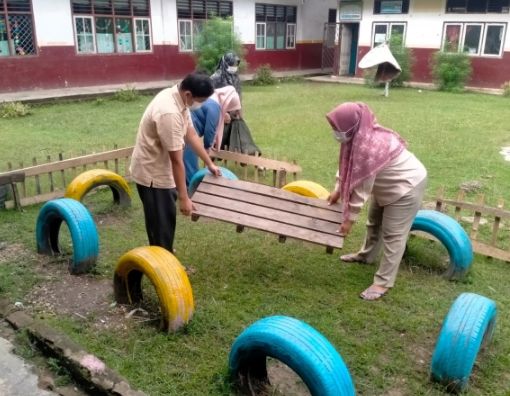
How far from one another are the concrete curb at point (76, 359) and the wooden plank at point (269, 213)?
1513 mm

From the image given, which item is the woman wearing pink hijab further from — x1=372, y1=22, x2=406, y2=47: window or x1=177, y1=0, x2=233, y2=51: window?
x1=372, y1=22, x2=406, y2=47: window

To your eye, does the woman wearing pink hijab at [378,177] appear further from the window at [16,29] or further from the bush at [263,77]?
the bush at [263,77]

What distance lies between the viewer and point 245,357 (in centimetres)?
264

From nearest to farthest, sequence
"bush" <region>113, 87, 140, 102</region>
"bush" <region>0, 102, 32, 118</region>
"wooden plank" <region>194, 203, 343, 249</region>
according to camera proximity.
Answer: "wooden plank" <region>194, 203, 343, 249</region> < "bush" <region>0, 102, 32, 118</region> < "bush" <region>113, 87, 140, 102</region>

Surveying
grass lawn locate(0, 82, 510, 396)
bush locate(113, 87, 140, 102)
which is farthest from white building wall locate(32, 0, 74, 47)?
grass lawn locate(0, 82, 510, 396)

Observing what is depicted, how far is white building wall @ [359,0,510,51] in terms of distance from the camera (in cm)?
1772

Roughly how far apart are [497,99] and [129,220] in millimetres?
14329

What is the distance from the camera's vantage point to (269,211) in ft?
13.3

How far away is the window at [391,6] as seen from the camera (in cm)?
1914

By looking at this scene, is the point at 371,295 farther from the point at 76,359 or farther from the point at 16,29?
the point at 16,29

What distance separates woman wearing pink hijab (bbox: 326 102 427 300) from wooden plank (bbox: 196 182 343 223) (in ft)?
0.76

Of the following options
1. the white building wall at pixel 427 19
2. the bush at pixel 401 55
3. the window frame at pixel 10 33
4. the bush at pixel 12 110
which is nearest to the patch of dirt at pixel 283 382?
the bush at pixel 12 110

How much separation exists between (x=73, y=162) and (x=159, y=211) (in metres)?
2.70

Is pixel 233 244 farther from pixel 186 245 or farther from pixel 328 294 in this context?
pixel 328 294
